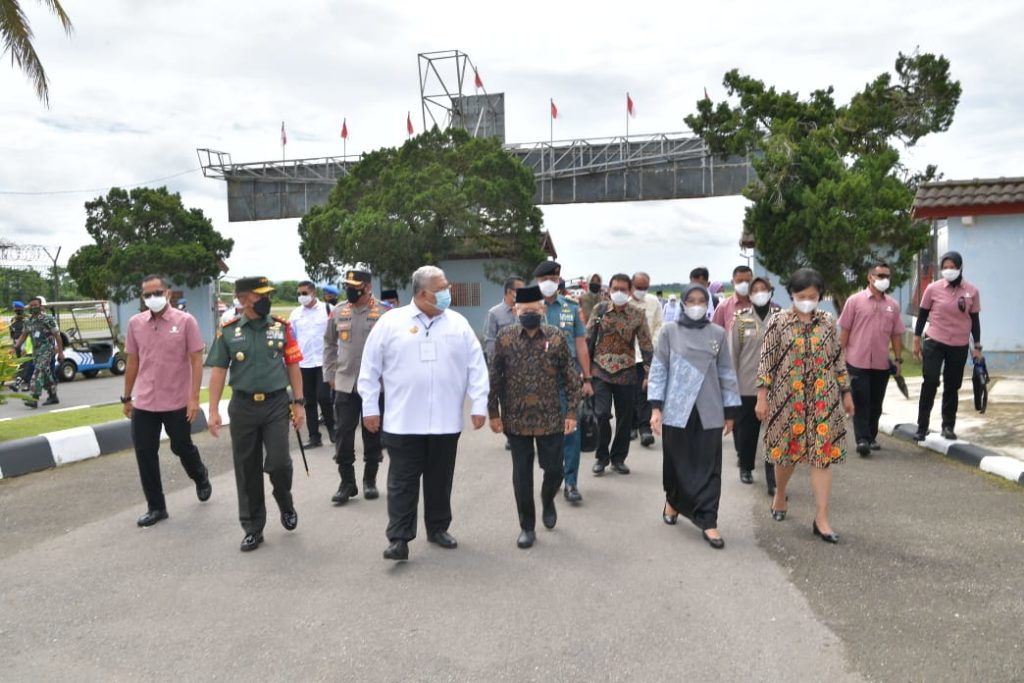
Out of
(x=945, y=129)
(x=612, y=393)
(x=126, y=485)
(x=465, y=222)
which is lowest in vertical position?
(x=126, y=485)

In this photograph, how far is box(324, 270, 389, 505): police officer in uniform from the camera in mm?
6898

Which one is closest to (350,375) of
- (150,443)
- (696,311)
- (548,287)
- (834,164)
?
(150,443)

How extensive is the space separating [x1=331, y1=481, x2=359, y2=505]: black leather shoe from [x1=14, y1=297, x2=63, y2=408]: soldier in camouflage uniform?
909 cm

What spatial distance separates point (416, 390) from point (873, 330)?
5204 mm

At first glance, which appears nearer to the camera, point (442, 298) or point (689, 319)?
point (442, 298)

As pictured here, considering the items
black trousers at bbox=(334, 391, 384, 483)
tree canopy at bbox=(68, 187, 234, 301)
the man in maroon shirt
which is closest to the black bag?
black trousers at bbox=(334, 391, 384, 483)

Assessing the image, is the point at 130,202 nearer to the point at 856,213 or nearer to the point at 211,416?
the point at 856,213

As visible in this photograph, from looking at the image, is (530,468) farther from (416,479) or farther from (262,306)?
(262,306)

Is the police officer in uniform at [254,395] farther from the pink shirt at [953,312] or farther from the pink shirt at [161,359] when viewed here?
the pink shirt at [953,312]

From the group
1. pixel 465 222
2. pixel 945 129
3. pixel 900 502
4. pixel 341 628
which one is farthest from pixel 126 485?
pixel 945 129

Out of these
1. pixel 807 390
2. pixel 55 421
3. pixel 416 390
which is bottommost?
pixel 55 421

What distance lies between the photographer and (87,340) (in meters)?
20.7

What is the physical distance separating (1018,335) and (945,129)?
7499 mm

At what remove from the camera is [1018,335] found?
14.2 meters
